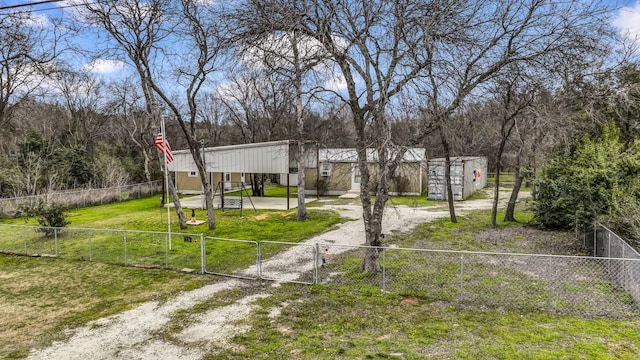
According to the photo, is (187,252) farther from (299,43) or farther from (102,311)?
(299,43)

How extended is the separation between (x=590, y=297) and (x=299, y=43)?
8.16 metres

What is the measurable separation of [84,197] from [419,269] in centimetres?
2151

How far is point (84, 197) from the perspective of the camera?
23.3m

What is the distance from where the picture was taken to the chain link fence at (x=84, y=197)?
1952cm

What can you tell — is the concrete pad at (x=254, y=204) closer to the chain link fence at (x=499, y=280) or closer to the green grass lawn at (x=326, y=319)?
the green grass lawn at (x=326, y=319)

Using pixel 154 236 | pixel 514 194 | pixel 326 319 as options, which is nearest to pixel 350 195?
pixel 514 194

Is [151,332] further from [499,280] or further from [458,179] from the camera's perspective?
[458,179]

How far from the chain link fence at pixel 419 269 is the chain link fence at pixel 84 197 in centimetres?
661

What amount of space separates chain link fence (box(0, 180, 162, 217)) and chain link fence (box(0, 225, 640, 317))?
6.61 metres

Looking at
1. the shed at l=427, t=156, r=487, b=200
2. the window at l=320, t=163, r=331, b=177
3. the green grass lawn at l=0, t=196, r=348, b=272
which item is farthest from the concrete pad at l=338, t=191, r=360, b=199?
the green grass lawn at l=0, t=196, r=348, b=272

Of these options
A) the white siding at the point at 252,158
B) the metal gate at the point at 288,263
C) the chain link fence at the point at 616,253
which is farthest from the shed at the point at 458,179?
the metal gate at the point at 288,263

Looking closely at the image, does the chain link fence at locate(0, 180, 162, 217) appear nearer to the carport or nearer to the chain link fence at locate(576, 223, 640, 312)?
the carport

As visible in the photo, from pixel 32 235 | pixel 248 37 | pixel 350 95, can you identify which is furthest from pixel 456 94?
pixel 32 235

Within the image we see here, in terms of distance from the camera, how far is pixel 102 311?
7902 mm
